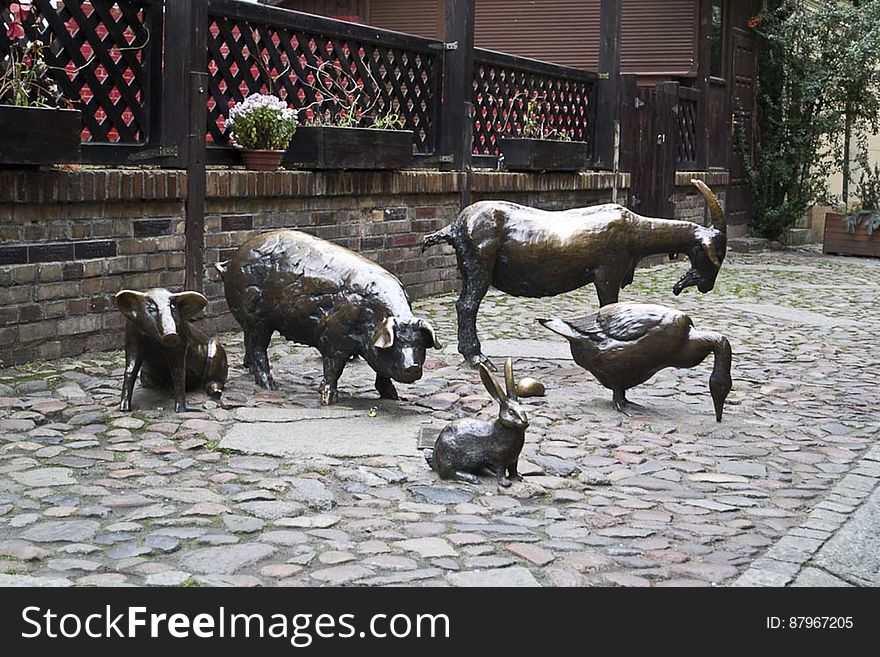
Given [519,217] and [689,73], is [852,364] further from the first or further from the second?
[689,73]

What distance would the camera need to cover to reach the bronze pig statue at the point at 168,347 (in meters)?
5.96

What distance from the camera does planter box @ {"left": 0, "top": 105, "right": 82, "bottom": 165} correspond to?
675 centimetres

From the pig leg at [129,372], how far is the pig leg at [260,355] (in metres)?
0.82

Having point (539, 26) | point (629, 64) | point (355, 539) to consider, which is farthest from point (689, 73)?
point (355, 539)

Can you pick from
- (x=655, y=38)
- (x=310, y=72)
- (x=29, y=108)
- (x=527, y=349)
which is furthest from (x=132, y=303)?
(x=655, y=38)

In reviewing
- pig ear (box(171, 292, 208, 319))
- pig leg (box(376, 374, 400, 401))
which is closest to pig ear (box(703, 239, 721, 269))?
pig leg (box(376, 374, 400, 401))

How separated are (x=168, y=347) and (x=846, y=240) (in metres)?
13.9

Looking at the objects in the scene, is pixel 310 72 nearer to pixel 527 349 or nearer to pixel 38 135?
pixel 527 349

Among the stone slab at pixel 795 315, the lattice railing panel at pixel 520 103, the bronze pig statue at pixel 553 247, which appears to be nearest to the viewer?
the bronze pig statue at pixel 553 247

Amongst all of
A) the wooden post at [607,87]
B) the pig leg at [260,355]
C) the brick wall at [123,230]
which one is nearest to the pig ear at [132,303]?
the pig leg at [260,355]

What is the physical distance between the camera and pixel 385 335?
5.95 meters

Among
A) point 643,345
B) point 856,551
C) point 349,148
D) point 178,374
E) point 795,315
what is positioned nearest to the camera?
point 856,551

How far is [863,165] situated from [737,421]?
13357 mm

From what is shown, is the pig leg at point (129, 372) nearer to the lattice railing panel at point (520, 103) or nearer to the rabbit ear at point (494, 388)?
the rabbit ear at point (494, 388)
